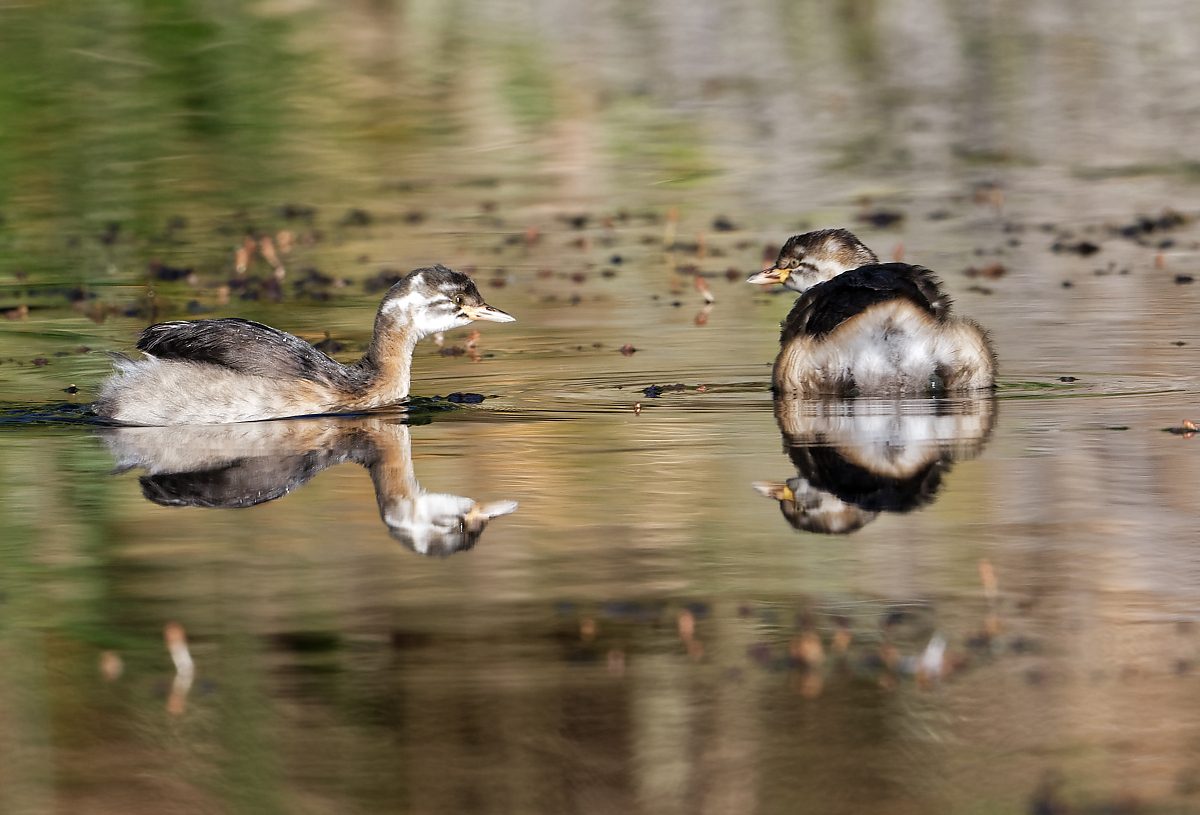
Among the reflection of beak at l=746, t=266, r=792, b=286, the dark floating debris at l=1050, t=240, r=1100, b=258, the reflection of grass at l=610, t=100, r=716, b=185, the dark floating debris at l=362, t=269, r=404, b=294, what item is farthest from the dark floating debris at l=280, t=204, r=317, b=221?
the reflection of beak at l=746, t=266, r=792, b=286

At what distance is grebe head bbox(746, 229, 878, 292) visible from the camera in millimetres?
14883

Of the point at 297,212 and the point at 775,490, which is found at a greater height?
the point at 775,490

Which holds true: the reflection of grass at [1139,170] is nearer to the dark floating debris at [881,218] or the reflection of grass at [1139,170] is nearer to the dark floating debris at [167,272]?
the dark floating debris at [881,218]

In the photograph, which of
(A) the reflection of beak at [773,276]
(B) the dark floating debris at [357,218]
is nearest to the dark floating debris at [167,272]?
(B) the dark floating debris at [357,218]

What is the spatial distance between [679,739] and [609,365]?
27.0ft

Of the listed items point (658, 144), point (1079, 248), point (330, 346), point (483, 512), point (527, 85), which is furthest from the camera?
point (527, 85)

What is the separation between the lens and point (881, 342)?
12.6 metres

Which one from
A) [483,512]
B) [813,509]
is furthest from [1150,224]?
[483,512]

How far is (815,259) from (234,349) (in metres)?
4.07

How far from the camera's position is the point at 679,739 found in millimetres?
6543

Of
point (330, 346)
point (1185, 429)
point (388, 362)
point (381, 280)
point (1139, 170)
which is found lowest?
point (1139, 170)

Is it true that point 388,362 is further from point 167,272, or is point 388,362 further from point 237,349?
point 167,272

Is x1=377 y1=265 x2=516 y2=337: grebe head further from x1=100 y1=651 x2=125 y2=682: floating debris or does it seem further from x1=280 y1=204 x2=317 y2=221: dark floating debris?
x1=280 y1=204 x2=317 y2=221: dark floating debris

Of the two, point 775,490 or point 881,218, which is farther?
point 881,218
